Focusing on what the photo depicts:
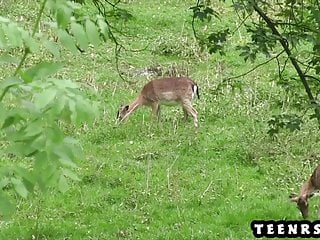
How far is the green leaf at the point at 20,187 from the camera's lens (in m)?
2.77

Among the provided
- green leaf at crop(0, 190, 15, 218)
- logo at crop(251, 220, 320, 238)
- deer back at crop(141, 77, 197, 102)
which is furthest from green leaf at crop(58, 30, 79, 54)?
deer back at crop(141, 77, 197, 102)

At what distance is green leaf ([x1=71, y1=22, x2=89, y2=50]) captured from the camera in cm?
270

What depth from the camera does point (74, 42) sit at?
275cm

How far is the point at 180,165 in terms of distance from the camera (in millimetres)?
9336

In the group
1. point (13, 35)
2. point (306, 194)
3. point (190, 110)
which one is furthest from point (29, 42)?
point (190, 110)

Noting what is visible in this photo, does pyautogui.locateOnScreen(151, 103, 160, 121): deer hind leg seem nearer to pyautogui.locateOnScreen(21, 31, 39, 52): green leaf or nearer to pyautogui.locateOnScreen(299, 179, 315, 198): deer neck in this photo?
pyautogui.locateOnScreen(299, 179, 315, 198): deer neck

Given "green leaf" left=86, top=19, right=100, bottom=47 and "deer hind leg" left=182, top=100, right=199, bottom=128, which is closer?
"green leaf" left=86, top=19, right=100, bottom=47

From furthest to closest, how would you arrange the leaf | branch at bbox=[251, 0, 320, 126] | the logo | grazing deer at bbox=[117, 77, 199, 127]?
grazing deer at bbox=[117, 77, 199, 127] → the logo → branch at bbox=[251, 0, 320, 126] → the leaf

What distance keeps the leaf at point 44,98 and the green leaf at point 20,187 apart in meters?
0.43

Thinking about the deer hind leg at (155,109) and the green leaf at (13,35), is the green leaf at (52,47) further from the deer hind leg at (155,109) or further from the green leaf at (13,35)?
the deer hind leg at (155,109)

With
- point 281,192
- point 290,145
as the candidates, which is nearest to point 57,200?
point 281,192

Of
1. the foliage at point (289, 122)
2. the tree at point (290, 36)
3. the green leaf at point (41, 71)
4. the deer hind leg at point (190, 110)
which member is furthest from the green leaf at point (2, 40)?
the deer hind leg at point (190, 110)

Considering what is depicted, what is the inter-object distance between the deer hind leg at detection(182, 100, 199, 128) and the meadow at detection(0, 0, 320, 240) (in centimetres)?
10

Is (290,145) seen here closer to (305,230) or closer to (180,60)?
(305,230)
